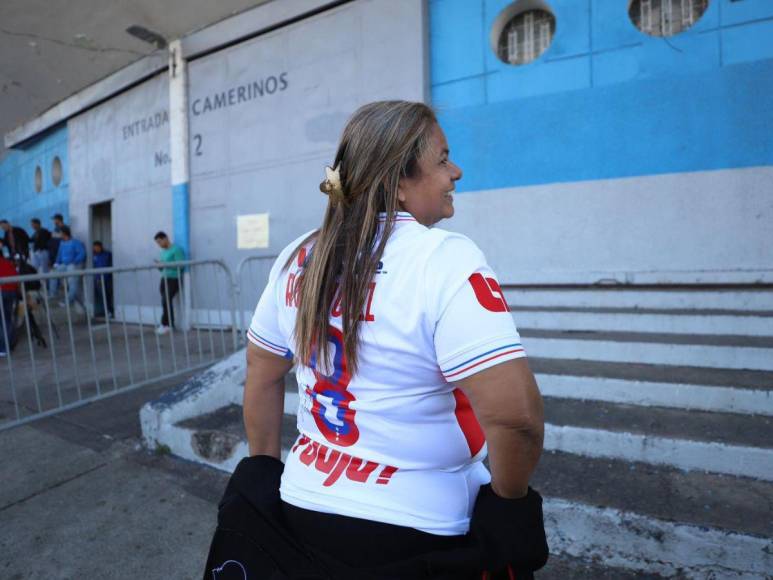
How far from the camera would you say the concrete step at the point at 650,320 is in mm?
3754

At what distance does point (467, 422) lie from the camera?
1.06 metres

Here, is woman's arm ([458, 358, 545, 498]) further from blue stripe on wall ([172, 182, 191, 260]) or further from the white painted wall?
blue stripe on wall ([172, 182, 191, 260])

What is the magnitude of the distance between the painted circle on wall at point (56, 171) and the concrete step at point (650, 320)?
13232 mm

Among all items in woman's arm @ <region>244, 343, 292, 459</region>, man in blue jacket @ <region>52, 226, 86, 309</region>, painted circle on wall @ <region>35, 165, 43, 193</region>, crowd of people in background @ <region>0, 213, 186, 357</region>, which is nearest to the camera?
woman's arm @ <region>244, 343, 292, 459</region>

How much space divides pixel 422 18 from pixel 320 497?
6.56 meters

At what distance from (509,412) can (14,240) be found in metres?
13.2

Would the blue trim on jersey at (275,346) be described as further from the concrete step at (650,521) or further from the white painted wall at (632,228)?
the white painted wall at (632,228)

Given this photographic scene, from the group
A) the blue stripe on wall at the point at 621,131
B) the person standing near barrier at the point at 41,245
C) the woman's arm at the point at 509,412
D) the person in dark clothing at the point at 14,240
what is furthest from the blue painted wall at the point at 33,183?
the woman's arm at the point at 509,412

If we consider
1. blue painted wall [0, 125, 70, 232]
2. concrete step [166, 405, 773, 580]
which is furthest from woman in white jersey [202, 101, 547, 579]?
blue painted wall [0, 125, 70, 232]

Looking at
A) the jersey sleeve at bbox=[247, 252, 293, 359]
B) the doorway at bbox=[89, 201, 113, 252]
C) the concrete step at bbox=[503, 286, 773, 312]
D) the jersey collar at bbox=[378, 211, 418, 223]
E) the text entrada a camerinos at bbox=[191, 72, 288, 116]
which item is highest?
the text entrada a camerinos at bbox=[191, 72, 288, 116]

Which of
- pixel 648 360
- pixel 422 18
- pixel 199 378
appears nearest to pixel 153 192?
pixel 422 18

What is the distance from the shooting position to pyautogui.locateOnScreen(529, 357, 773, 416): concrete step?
290 centimetres

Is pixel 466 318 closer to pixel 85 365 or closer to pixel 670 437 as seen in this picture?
pixel 670 437

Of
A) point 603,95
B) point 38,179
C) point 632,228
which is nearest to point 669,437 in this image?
point 632,228
